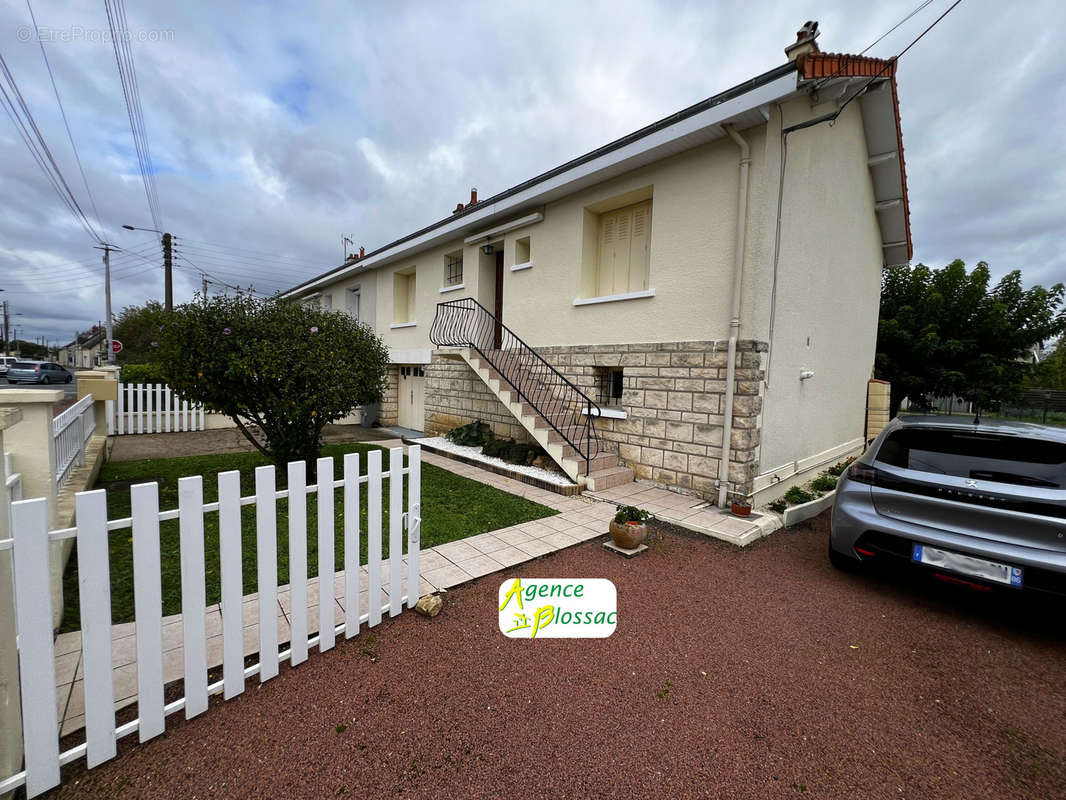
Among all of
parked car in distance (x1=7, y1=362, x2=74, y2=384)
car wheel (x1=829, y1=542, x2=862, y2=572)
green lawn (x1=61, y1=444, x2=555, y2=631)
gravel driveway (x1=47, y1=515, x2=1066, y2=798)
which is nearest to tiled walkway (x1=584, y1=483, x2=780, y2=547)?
car wheel (x1=829, y1=542, x2=862, y2=572)

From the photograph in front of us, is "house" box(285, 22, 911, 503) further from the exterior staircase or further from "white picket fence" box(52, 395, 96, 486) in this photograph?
"white picket fence" box(52, 395, 96, 486)

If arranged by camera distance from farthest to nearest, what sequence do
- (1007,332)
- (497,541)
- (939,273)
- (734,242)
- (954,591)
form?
(939,273), (1007,332), (734,242), (497,541), (954,591)

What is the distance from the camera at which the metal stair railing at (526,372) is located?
22.8 ft

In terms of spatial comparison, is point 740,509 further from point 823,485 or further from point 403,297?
point 403,297

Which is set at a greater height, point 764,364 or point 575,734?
point 764,364

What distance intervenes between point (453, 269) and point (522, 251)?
8.65ft

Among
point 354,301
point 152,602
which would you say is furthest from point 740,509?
point 354,301

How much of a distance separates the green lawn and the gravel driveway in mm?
1294

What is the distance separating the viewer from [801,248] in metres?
6.47

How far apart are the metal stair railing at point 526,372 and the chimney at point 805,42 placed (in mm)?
4981

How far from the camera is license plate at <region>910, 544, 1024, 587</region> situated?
291cm

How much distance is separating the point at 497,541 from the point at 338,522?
1.68 metres

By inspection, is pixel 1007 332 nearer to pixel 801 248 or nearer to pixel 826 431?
pixel 826 431

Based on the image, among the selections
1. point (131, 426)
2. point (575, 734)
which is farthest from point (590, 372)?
point (131, 426)
